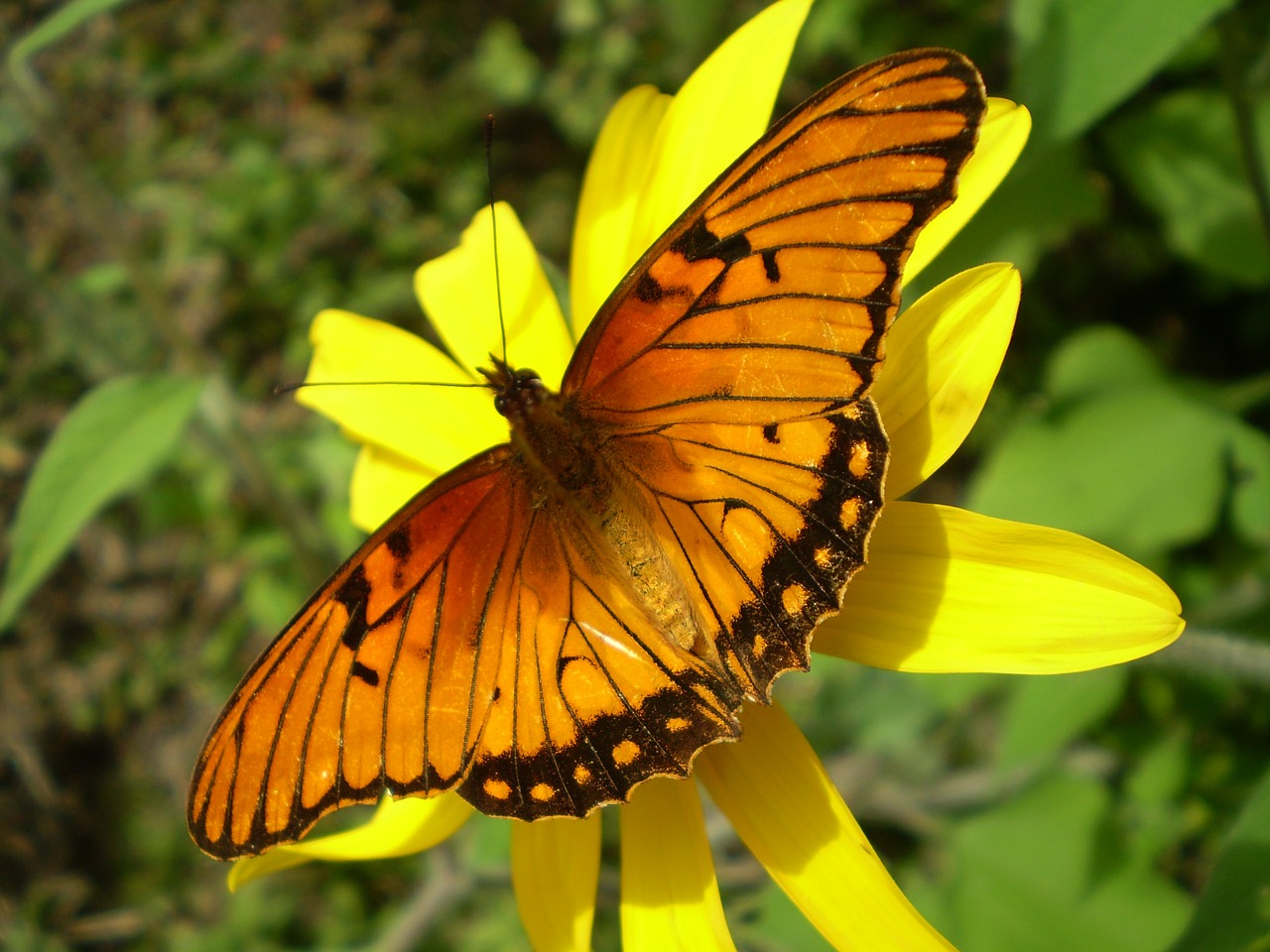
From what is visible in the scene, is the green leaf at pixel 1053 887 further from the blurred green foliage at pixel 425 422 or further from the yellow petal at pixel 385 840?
the yellow petal at pixel 385 840

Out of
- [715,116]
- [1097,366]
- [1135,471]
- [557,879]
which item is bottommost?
[1135,471]

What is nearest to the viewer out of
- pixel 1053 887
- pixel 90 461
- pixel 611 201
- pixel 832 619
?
pixel 832 619

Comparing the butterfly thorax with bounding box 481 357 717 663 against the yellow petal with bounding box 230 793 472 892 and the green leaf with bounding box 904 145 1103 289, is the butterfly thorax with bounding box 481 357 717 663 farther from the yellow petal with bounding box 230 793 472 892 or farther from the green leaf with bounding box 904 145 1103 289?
the green leaf with bounding box 904 145 1103 289

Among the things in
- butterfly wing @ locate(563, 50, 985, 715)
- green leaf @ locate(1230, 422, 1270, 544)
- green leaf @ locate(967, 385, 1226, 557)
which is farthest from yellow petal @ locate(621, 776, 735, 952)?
green leaf @ locate(1230, 422, 1270, 544)

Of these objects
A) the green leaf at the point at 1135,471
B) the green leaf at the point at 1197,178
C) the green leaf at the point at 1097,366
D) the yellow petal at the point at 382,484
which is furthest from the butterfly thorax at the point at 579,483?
the green leaf at the point at 1197,178

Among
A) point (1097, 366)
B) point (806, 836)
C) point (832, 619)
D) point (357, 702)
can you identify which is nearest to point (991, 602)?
point (832, 619)

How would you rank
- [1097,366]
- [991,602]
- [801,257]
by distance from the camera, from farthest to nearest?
[1097,366] < [991,602] < [801,257]

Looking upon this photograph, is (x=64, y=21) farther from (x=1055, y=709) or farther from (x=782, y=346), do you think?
(x=1055, y=709)

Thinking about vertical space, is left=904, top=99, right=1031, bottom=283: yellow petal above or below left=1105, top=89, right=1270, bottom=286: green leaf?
above
